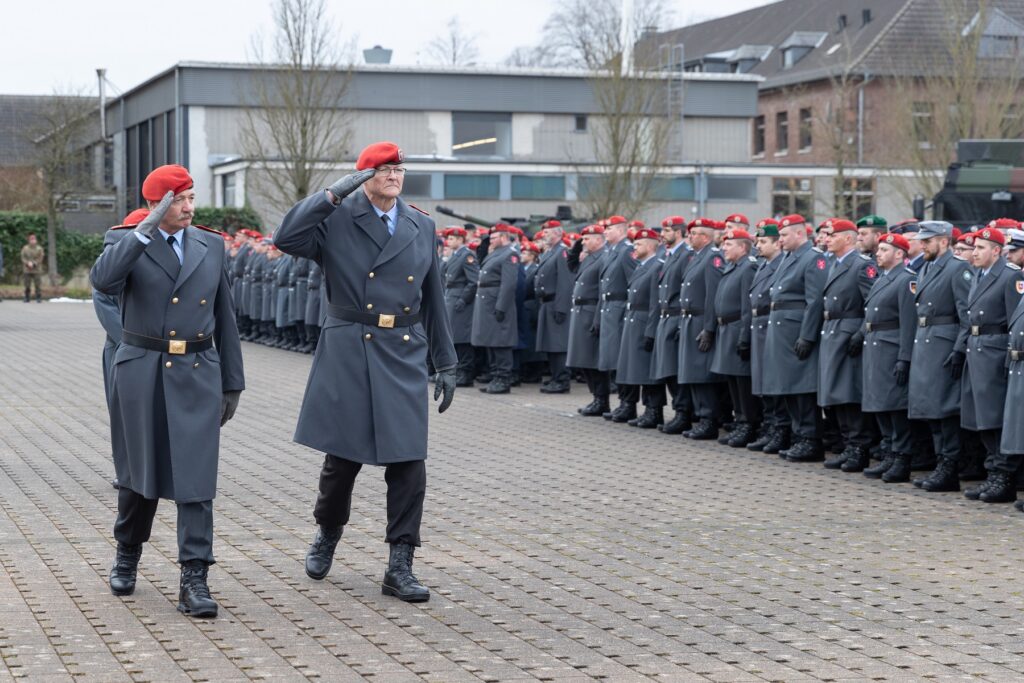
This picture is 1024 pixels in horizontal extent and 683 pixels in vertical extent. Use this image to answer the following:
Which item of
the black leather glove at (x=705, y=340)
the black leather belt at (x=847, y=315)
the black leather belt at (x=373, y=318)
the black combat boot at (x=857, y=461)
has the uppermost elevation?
the black leather belt at (x=373, y=318)

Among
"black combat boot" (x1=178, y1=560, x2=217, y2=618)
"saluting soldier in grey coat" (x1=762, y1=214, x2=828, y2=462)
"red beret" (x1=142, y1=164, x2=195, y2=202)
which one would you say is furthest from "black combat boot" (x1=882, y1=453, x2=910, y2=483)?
"red beret" (x1=142, y1=164, x2=195, y2=202)

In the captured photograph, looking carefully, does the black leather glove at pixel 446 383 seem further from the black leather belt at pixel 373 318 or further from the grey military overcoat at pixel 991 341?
the grey military overcoat at pixel 991 341

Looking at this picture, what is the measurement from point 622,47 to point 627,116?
1878mm

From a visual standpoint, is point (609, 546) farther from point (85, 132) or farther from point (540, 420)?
point (85, 132)

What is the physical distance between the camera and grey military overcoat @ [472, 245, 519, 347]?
18812 millimetres

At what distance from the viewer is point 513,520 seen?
9586 mm

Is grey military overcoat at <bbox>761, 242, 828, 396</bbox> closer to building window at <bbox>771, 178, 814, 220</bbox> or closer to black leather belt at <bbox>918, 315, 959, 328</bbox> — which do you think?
black leather belt at <bbox>918, 315, 959, 328</bbox>

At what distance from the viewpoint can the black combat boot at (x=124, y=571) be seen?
23.9 feet

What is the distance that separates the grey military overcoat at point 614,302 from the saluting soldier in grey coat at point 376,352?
27.6 feet

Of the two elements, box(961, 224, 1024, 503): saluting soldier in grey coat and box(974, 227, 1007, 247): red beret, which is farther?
box(974, 227, 1007, 247): red beret

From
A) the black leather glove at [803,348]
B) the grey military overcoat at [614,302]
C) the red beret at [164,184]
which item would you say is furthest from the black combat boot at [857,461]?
the red beret at [164,184]

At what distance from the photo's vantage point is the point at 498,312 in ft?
61.2

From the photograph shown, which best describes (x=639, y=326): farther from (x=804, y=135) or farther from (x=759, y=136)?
(x=759, y=136)

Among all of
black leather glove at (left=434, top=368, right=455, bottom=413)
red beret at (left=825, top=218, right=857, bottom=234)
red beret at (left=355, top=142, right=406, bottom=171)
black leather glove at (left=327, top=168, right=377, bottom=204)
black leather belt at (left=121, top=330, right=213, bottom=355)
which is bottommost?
black leather glove at (left=434, top=368, right=455, bottom=413)
